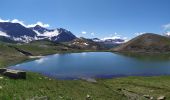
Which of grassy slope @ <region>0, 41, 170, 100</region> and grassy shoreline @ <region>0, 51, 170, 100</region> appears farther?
grassy slope @ <region>0, 41, 170, 100</region>

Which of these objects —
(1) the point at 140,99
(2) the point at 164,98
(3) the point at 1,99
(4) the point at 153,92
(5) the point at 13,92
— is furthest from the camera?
(4) the point at 153,92

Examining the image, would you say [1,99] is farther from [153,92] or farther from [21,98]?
[153,92]

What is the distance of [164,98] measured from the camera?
55.2 metres

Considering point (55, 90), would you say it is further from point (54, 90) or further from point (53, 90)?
point (53, 90)

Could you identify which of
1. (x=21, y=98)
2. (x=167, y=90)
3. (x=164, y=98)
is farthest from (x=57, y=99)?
(x=167, y=90)

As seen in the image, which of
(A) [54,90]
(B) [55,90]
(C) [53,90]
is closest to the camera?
(C) [53,90]

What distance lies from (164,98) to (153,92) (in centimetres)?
919

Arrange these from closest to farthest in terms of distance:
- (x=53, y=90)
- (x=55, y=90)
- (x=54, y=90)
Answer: (x=53, y=90)
(x=54, y=90)
(x=55, y=90)

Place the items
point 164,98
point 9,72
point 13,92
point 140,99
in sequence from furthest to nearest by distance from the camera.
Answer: point 164,98 → point 140,99 → point 9,72 → point 13,92

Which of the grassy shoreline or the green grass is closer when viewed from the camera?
the grassy shoreline

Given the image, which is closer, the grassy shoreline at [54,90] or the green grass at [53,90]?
the grassy shoreline at [54,90]

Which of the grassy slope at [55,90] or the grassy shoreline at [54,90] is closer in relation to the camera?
the grassy shoreline at [54,90]

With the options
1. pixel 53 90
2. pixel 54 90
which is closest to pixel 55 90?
pixel 54 90

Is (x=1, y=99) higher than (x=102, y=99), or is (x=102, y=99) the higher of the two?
(x=1, y=99)
